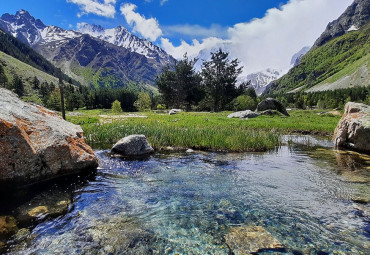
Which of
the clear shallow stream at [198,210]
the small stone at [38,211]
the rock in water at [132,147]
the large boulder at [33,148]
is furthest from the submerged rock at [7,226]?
the rock in water at [132,147]

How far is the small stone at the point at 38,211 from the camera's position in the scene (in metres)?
5.88

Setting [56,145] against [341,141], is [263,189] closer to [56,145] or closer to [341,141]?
[56,145]

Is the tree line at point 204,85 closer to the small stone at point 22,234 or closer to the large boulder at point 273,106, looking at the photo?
the large boulder at point 273,106

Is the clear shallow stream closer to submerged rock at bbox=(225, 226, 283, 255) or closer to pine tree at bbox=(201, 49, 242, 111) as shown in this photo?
submerged rock at bbox=(225, 226, 283, 255)

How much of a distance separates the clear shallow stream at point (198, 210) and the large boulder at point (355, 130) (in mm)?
5335

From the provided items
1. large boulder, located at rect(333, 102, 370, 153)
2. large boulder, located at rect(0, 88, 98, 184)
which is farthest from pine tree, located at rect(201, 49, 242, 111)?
large boulder, located at rect(0, 88, 98, 184)

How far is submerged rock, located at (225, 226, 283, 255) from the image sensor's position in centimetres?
466

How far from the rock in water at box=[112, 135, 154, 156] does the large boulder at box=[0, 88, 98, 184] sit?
3.44 m

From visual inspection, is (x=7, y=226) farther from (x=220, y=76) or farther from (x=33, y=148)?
Result: (x=220, y=76)

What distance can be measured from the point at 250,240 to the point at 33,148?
6.90 m

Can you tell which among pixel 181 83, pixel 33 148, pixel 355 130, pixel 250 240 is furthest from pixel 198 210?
pixel 181 83

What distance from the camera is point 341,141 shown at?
16.8 meters

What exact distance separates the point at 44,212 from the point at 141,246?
308cm

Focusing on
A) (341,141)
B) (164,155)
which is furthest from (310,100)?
(164,155)
